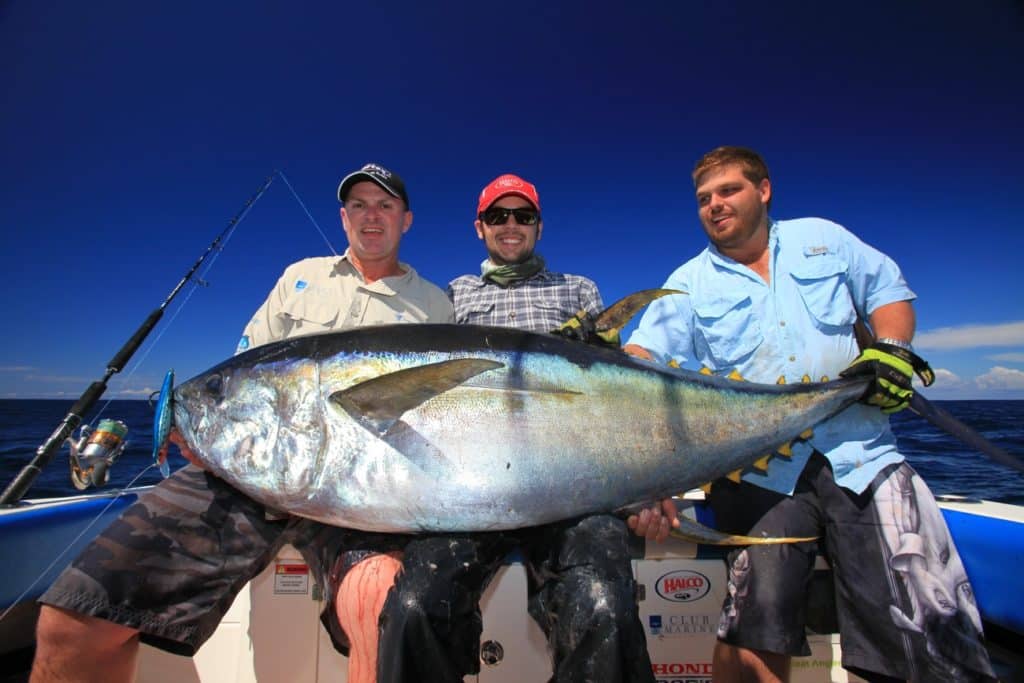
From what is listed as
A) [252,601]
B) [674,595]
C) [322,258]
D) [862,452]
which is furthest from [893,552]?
[322,258]

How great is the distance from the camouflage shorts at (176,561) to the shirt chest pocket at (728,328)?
92.3 inches

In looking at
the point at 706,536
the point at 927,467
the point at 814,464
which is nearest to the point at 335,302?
the point at 706,536

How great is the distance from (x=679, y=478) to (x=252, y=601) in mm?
2138

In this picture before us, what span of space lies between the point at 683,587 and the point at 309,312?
263cm

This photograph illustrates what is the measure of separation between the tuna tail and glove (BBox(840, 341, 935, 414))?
2999 mm

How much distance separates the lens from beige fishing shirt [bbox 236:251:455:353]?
3.26m

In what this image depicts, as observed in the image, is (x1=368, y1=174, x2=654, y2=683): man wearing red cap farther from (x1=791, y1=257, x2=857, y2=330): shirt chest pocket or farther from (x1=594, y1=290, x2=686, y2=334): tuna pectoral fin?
(x1=791, y1=257, x2=857, y2=330): shirt chest pocket

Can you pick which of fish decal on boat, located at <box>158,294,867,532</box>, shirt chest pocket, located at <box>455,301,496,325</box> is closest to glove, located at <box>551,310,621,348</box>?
fish decal on boat, located at <box>158,294,867,532</box>

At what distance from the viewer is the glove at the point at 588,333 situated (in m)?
2.45

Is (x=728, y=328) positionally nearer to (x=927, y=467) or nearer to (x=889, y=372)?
(x=889, y=372)

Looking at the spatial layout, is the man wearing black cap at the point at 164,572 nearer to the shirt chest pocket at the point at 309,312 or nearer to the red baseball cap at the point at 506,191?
the shirt chest pocket at the point at 309,312

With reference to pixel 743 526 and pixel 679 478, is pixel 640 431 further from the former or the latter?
pixel 743 526

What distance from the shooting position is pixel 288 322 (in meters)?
3.29

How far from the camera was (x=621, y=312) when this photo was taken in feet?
7.89
